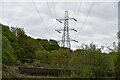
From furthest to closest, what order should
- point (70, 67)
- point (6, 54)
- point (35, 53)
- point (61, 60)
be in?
point (35, 53), point (61, 60), point (70, 67), point (6, 54)

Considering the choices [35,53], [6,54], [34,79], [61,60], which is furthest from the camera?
[35,53]

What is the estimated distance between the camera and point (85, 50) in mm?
24844

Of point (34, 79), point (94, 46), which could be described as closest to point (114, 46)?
point (94, 46)

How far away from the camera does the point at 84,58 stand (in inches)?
952

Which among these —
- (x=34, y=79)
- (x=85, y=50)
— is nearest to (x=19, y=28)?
(x=85, y=50)

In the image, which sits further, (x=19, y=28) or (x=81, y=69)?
(x=19, y=28)

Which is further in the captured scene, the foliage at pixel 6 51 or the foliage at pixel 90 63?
the foliage at pixel 90 63

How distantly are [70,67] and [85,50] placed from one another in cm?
219

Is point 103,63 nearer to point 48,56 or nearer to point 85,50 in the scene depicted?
point 85,50

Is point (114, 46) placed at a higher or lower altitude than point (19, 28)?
lower

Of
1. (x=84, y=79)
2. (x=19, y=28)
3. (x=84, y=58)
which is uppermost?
(x=19, y=28)

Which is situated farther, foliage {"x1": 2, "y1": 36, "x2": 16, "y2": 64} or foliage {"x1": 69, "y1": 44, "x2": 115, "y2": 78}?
foliage {"x1": 69, "y1": 44, "x2": 115, "y2": 78}

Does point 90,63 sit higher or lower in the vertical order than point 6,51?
lower

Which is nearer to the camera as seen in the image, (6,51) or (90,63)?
(6,51)
